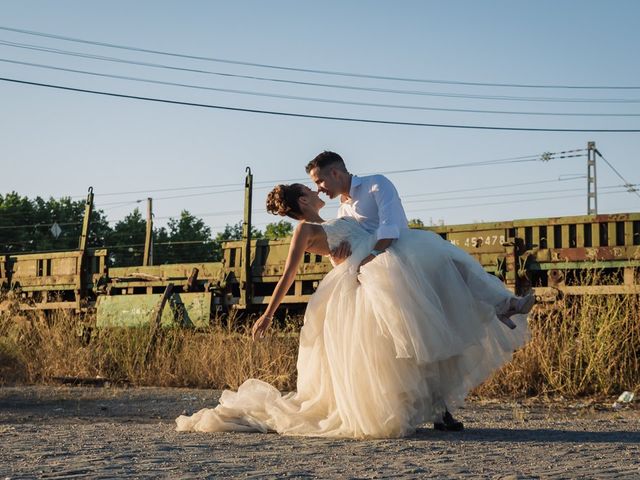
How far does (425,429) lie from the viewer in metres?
6.68

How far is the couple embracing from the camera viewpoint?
19.7 ft

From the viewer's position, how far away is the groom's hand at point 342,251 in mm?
6512

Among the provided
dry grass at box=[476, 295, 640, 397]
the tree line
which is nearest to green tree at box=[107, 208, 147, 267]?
the tree line

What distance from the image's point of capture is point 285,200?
672 cm

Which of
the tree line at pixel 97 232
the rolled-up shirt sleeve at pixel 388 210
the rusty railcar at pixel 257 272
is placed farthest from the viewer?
the tree line at pixel 97 232

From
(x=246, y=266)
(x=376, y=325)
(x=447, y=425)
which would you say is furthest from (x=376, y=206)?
(x=246, y=266)

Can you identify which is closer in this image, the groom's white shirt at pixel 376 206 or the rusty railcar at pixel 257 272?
the groom's white shirt at pixel 376 206

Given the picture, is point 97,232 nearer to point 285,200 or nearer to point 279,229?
point 279,229

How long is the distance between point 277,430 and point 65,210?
2445 inches

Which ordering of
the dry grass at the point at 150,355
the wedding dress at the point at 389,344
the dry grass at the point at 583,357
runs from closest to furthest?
1. the wedding dress at the point at 389,344
2. the dry grass at the point at 583,357
3. the dry grass at the point at 150,355

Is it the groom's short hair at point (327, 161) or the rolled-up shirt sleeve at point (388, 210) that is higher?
the groom's short hair at point (327, 161)

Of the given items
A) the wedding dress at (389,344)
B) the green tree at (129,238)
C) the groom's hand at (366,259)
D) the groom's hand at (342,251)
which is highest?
the green tree at (129,238)

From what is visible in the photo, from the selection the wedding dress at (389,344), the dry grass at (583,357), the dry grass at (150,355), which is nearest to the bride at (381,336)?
the wedding dress at (389,344)

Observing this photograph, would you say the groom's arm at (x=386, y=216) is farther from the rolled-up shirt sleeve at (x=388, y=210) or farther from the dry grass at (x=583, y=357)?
the dry grass at (x=583, y=357)
